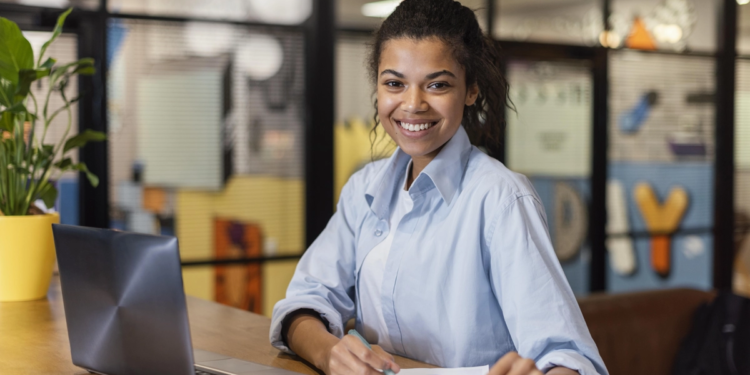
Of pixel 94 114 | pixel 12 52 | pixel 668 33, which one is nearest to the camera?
pixel 12 52

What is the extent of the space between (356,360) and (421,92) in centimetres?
56

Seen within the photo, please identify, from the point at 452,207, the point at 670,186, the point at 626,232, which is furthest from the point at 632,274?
the point at 452,207

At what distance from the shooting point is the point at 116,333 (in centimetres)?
114

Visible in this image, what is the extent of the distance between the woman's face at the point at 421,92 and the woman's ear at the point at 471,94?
0.08 ft

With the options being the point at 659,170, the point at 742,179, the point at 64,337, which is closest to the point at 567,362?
the point at 64,337

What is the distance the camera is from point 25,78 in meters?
1.79

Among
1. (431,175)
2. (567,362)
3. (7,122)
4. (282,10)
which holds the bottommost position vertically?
(567,362)

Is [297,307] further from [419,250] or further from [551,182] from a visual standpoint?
[551,182]

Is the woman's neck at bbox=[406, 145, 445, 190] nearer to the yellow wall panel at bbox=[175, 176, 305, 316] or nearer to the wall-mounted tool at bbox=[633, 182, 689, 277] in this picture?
the yellow wall panel at bbox=[175, 176, 305, 316]

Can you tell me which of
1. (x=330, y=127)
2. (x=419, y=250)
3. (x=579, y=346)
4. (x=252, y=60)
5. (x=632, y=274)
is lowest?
(x=632, y=274)

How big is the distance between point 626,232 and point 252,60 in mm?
2429

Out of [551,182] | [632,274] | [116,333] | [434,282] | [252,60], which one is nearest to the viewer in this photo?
[116,333]

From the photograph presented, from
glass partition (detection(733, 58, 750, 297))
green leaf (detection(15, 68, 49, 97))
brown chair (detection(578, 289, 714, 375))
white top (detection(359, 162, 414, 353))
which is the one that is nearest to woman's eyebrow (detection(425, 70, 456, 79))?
white top (detection(359, 162, 414, 353))

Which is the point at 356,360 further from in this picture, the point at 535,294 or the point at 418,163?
the point at 418,163
